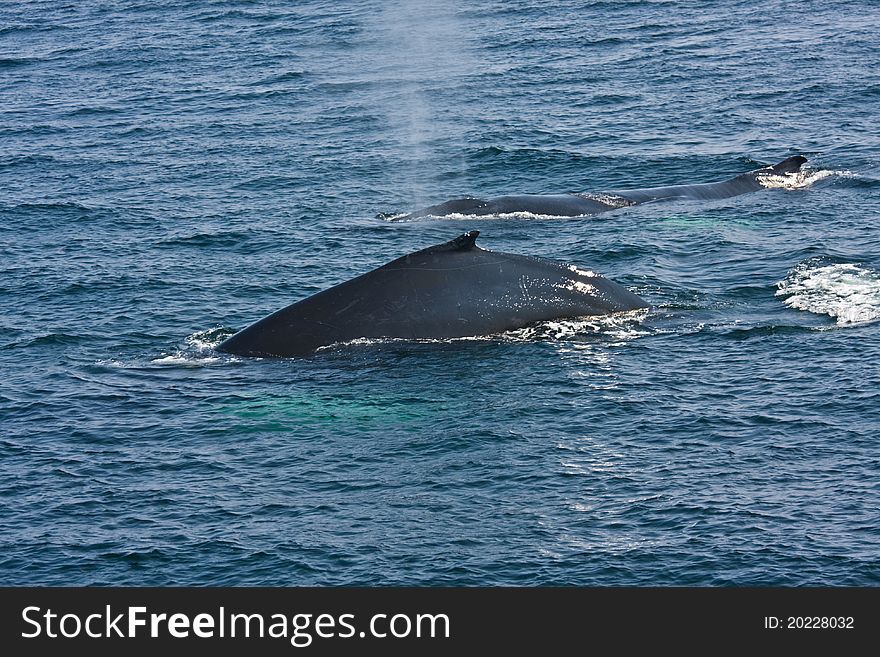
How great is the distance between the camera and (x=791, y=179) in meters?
47.8

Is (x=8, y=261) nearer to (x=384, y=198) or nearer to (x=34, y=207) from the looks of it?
(x=34, y=207)

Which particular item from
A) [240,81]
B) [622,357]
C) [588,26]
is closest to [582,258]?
[622,357]

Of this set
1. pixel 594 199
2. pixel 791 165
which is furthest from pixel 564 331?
pixel 791 165

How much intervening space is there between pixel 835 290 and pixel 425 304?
1077 centimetres

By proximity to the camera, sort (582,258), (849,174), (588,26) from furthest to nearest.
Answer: (588,26)
(849,174)
(582,258)

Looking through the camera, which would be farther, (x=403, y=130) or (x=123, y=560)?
(x=403, y=130)

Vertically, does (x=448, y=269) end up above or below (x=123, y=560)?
above

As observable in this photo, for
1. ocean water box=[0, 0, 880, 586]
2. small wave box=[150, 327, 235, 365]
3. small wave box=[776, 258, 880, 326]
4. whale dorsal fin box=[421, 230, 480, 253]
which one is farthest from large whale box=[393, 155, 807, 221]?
whale dorsal fin box=[421, 230, 480, 253]

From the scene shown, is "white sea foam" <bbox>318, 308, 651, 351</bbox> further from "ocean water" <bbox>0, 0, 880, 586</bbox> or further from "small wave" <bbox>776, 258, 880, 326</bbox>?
"small wave" <bbox>776, 258, 880, 326</bbox>

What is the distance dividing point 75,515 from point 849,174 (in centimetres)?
3235

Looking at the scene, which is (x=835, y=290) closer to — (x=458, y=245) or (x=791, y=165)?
(x=458, y=245)

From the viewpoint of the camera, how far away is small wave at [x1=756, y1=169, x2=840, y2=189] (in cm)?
4750

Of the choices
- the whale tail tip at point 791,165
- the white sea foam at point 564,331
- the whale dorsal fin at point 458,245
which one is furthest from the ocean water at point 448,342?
the whale dorsal fin at point 458,245

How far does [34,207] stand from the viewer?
163 feet
